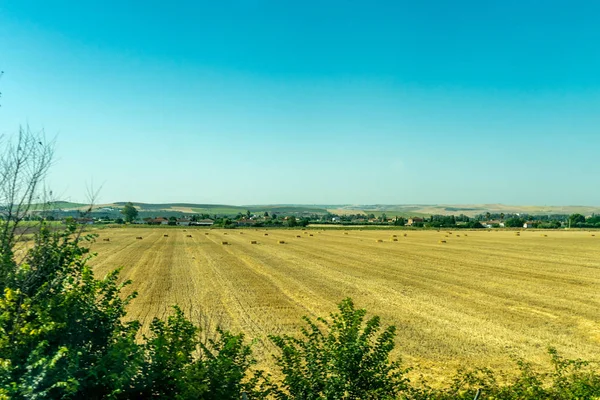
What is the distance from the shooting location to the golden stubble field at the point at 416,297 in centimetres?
1576

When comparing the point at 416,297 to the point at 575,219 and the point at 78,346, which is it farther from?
the point at 575,219

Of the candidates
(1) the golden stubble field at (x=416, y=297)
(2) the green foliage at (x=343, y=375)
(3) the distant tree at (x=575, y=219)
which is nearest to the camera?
(2) the green foliage at (x=343, y=375)

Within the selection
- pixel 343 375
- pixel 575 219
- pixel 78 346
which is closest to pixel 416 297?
pixel 343 375

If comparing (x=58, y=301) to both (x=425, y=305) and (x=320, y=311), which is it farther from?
(x=425, y=305)

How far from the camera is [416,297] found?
2492cm

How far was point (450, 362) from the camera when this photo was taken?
1387cm

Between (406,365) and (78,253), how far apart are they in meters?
10.5

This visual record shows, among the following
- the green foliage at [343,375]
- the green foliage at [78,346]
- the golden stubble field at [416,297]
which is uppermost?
the green foliage at [78,346]

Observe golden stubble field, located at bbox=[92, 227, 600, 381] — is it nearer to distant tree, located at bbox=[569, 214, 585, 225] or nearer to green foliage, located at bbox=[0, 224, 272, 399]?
green foliage, located at bbox=[0, 224, 272, 399]

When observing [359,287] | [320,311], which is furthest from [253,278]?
[320,311]

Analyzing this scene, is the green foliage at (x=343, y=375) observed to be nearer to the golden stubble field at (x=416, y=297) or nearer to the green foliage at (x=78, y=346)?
the green foliage at (x=78, y=346)

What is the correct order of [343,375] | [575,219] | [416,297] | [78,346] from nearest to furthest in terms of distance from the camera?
[78,346] → [343,375] → [416,297] → [575,219]

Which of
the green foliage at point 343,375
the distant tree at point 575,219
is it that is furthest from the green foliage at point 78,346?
the distant tree at point 575,219

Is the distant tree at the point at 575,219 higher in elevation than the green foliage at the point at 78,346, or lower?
lower
